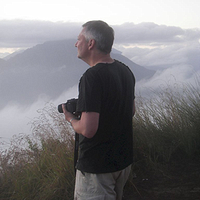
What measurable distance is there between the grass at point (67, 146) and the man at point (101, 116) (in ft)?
5.06

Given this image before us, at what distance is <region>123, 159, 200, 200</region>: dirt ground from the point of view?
323 cm

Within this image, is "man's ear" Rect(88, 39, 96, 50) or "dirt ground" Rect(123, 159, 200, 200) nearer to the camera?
"man's ear" Rect(88, 39, 96, 50)

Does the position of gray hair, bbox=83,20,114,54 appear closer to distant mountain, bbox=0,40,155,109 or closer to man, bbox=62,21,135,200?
man, bbox=62,21,135,200

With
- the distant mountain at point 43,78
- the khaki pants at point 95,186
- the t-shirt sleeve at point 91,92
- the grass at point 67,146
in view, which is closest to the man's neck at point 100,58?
the t-shirt sleeve at point 91,92

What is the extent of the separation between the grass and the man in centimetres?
154

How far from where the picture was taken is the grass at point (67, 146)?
3.26 meters

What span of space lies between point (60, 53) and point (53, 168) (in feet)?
655

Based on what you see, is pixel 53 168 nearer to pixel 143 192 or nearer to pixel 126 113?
pixel 143 192

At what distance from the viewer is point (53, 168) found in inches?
130

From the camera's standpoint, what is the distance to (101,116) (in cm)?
163

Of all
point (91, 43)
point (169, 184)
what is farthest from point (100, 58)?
point (169, 184)

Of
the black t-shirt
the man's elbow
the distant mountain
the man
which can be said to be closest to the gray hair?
the man

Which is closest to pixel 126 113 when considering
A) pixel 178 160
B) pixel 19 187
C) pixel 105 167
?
pixel 105 167

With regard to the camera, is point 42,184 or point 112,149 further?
point 42,184
